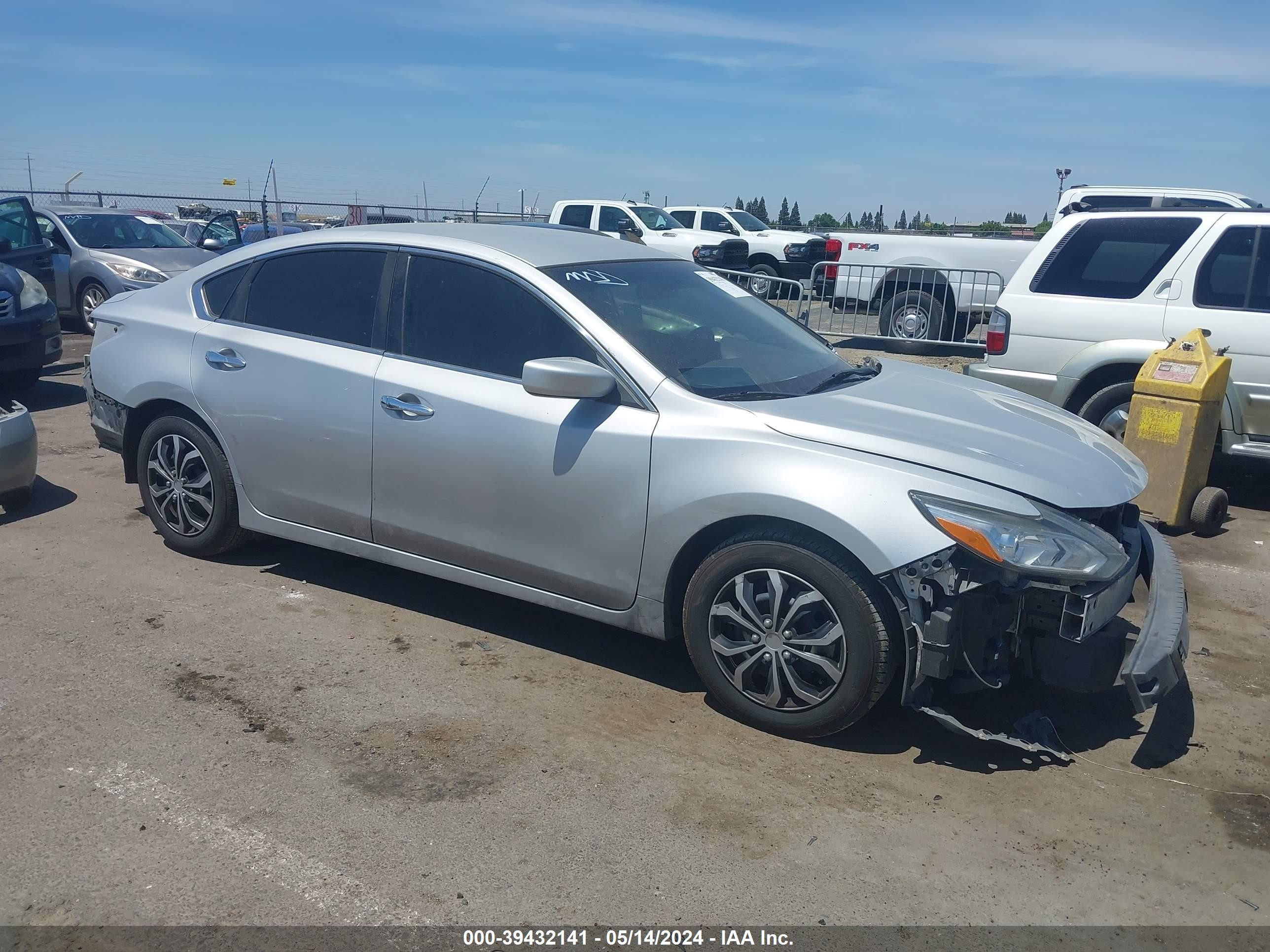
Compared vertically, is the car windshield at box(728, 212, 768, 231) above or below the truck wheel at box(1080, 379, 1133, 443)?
above

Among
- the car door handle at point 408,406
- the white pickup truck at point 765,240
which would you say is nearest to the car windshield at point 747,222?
the white pickup truck at point 765,240

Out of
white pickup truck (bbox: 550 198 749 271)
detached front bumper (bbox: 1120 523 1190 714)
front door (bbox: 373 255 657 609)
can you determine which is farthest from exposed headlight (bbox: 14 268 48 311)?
white pickup truck (bbox: 550 198 749 271)

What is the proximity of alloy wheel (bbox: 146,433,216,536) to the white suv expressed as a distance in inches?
209

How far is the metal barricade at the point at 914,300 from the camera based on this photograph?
13.2m

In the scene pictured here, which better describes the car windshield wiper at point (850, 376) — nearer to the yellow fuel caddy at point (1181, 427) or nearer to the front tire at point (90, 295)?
the yellow fuel caddy at point (1181, 427)

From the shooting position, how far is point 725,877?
2.98 m

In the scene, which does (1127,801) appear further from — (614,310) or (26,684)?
(26,684)

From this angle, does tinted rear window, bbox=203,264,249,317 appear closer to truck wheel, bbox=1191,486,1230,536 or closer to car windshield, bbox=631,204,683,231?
truck wheel, bbox=1191,486,1230,536

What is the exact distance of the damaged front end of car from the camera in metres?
3.34

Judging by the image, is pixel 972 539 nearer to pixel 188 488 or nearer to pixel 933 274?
pixel 188 488

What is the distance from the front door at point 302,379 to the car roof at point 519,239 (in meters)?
0.12

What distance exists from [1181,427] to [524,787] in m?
4.83

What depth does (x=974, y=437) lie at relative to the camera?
383 centimetres

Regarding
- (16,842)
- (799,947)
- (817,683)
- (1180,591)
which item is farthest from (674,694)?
(16,842)
